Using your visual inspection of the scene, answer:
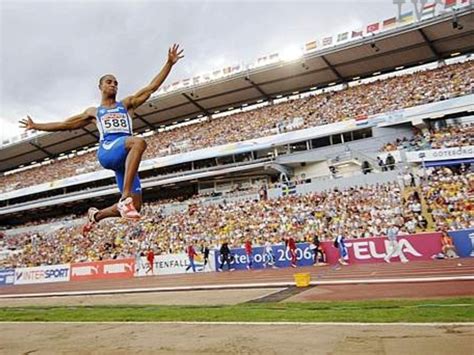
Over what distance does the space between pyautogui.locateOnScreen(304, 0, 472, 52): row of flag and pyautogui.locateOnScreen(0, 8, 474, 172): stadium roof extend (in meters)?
0.55

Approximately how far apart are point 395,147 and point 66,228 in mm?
27779

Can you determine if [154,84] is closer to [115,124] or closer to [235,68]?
[115,124]

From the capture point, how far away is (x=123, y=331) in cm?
741

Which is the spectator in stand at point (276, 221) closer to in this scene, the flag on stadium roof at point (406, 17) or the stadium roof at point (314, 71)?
the stadium roof at point (314, 71)

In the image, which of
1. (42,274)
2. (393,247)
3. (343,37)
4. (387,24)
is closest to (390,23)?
(387,24)

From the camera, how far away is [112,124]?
5348 mm

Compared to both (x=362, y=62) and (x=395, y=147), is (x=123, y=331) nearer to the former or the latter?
(x=395, y=147)

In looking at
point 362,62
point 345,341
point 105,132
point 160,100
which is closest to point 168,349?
point 345,341

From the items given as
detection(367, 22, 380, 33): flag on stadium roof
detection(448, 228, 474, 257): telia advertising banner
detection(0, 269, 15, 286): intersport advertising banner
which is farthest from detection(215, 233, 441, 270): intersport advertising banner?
detection(367, 22, 380, 33): flag on stadium roof

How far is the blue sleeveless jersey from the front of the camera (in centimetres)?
533

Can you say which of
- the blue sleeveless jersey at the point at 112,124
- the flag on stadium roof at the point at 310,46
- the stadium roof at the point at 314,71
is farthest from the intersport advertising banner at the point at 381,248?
the flag on stadium roof at the point at 310,46

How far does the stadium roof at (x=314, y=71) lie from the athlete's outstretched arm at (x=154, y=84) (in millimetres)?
26695

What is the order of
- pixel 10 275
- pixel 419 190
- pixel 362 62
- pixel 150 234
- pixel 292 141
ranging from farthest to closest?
pixel 362 62
pixel 292 141
pixel 10 275
pixel 150 234
pixel 419 190

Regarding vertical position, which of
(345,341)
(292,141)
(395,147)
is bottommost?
(345,341)
